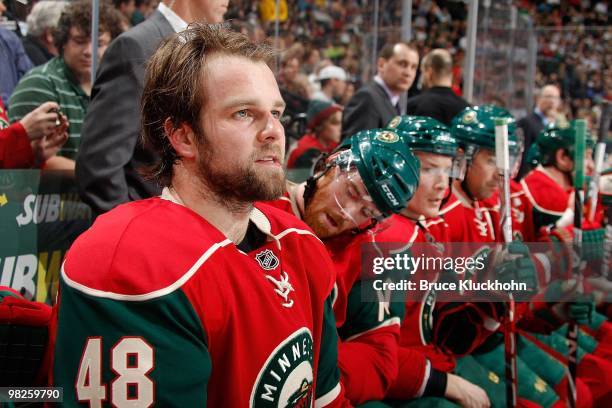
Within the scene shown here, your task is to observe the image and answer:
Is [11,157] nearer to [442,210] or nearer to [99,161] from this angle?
[99,161]

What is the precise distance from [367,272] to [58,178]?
1.04m

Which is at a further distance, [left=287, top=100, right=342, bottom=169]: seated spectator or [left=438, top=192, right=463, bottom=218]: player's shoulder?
[left=287, top=100, right=342, bottom=169]: seated spectator

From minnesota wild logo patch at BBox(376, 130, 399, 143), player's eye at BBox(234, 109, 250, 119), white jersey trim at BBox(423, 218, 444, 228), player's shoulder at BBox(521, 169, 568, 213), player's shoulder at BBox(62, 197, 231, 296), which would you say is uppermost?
player's eye at BBox(234, 109, 250, 119)

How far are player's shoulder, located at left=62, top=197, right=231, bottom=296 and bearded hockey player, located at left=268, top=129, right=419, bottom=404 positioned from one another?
2.06 ft

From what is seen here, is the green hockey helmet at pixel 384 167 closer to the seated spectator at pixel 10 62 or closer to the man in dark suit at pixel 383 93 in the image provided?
the seated spectator at pixel 10 62

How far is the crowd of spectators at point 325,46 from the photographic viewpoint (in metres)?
2.37

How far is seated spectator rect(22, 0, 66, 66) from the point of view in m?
2.45

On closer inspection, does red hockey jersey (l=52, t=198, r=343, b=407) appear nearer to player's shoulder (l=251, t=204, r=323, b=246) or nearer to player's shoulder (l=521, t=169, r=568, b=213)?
player's shoulder (l=251, t=204, r=323, b=246)

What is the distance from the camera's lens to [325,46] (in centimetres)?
482

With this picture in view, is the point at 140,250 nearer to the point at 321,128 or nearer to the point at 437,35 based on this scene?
the point at 321,128

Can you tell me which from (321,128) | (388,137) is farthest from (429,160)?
(321,128)

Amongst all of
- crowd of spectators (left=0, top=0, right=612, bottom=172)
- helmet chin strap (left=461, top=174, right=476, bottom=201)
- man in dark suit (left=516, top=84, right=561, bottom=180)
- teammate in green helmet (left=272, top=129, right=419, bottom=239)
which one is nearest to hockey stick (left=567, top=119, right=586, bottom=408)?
helmet chin strap (left=461, top=174, right=476, bottom=201)

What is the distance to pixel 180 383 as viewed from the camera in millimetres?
1023

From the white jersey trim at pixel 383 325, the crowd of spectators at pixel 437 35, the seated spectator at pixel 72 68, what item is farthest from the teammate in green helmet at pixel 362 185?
the crowd of spectators at pixel 437 35
